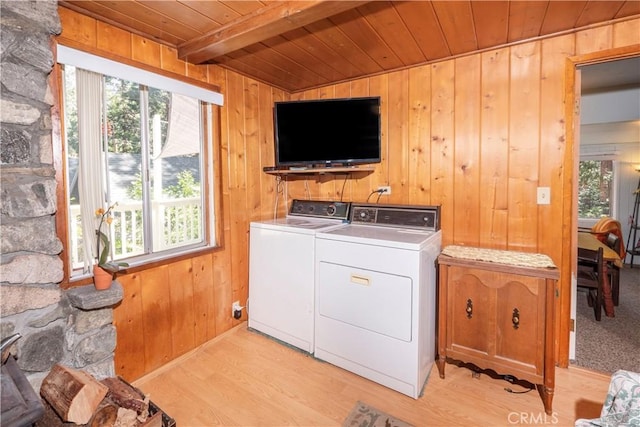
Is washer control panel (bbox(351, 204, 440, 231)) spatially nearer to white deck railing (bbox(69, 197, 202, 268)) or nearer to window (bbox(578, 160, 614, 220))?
white deck railing (bbox(69, 197, 202, 268))

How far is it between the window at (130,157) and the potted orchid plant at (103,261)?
4cm

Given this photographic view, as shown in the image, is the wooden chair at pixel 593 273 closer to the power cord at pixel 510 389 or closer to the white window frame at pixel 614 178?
the power cord at pixel 510 389

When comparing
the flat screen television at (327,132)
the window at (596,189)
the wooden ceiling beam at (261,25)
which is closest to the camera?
the wooden ceiling beam at (261,25)

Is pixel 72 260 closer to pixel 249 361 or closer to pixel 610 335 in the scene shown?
pixel 249 361

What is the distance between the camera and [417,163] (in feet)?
8.20

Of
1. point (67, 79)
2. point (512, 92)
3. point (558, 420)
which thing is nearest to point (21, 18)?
point (67, 79)

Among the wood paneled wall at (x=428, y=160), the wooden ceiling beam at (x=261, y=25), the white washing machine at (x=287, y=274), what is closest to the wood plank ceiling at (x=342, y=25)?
the wooden ceiling beam at (x=261, y=25)

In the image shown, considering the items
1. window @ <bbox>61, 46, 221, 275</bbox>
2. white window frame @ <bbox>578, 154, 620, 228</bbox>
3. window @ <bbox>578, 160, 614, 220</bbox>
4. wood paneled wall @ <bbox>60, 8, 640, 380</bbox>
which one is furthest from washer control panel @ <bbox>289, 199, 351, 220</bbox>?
white window frame @ <bbox>578, 154, 620, 228</bbox>

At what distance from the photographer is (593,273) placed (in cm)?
293

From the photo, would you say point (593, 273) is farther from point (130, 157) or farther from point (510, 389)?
point (130, 157)

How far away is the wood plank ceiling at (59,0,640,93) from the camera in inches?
63.5

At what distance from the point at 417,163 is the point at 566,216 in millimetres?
1034

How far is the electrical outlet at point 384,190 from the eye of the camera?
8.66 ft

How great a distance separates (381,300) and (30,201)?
1.86m
